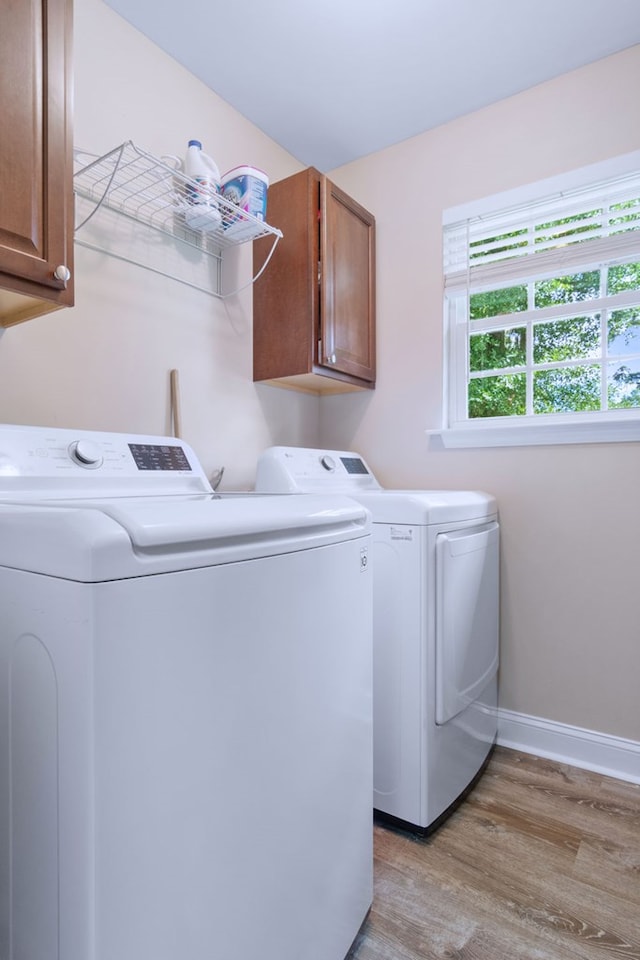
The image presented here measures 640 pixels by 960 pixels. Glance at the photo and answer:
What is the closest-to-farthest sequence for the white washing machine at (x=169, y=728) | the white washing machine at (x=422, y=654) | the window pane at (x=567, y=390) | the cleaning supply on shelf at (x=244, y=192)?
the white washing machine at (x=169, y=728), the white washing machine at (x=422, y=654), the cleaning supply on shelf at (x=244, y=192), the window pane at (x=567, y=390)

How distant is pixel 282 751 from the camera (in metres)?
0.85

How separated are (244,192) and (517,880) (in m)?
2.13

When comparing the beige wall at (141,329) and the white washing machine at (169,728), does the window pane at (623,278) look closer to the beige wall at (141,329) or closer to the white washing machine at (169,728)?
the beige wall at (141,329)

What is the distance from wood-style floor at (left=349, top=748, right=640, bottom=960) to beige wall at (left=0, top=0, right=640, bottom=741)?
0.38m

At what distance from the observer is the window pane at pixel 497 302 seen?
83.2 inches

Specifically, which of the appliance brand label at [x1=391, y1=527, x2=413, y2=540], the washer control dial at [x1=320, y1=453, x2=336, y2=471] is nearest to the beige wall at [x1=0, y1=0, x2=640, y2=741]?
the washer control dial at [x1=320, y1=453, x2=336, y2=471]

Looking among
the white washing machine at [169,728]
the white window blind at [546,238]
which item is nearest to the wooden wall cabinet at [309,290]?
the white window blind at [546,238]

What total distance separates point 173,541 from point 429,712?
3.44 ft

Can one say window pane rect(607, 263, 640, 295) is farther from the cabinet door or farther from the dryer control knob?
the dryer control knob

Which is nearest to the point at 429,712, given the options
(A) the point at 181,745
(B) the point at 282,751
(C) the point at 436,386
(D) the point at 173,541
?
(B) the point at 282,751

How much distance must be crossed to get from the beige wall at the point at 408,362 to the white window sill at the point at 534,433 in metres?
0.04

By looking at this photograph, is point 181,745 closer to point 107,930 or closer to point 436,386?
point 107,930

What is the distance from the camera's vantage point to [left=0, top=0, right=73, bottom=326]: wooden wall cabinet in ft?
3.37

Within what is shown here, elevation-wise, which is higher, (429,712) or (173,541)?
(173,541)
